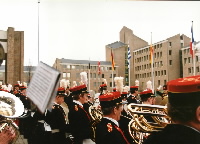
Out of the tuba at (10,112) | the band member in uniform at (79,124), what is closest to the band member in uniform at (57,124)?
the band member in uniform at (79,124)

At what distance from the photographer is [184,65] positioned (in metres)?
51.4

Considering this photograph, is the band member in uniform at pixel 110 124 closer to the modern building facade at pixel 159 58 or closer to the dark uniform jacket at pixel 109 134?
the dark uniform jacket at pixel 109 134

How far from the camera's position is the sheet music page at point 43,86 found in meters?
1.83

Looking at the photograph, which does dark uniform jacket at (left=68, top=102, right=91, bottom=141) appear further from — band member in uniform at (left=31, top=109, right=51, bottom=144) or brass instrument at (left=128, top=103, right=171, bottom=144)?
brass instrument at (left=128, top=103, right=171, bottom=144)

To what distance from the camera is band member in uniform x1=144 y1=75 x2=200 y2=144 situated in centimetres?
142

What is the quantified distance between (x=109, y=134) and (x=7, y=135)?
3.74ft


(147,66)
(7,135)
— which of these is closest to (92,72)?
(147,66)

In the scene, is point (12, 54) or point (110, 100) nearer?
point (110, 100)

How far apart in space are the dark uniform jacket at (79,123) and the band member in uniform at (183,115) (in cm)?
358

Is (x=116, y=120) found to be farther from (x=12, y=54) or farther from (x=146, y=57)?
(x=146, y=57)

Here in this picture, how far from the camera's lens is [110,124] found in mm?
3262

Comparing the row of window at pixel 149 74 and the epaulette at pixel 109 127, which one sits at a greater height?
the row of window at pixel 149 74

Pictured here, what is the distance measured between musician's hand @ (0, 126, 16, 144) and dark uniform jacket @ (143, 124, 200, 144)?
1.37 meters

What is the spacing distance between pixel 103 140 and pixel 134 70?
2445 inches
